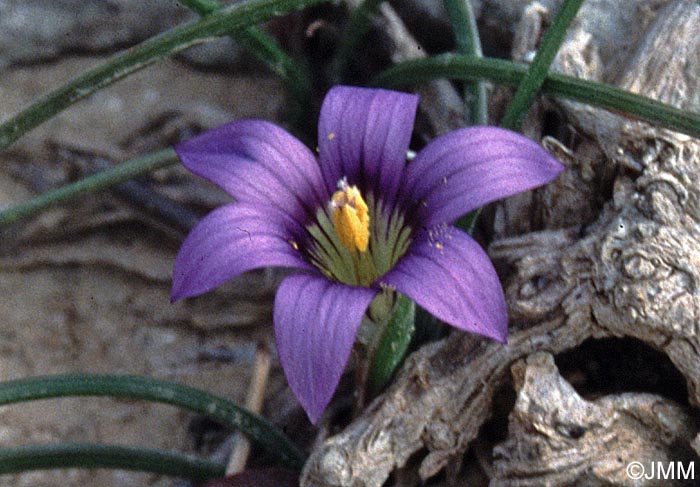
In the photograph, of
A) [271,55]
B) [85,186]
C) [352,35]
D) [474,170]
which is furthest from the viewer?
[352,35]

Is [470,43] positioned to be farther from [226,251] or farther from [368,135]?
[226,251]

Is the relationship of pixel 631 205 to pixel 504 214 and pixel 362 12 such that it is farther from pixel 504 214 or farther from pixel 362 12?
pixel 362 12

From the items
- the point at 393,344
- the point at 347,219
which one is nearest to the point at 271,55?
the point at 347,219

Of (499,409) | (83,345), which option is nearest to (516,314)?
(499,409)

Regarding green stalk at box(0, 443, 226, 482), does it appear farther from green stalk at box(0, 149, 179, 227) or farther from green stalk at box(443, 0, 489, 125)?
green stalk at box(443, 0, 489, 125)

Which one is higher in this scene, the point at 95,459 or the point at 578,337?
the point at 578,337

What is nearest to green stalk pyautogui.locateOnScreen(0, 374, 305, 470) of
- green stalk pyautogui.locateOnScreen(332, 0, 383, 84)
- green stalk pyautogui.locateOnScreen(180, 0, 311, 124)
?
green stalk pyautogui.locateOnScreen(180, 0, 311, 124)
